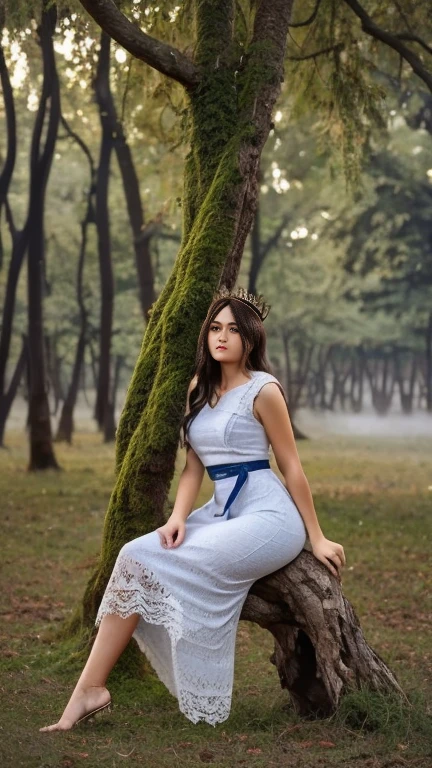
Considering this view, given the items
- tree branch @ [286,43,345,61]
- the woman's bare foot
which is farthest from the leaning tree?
tree branch @ [286,43,345,61]

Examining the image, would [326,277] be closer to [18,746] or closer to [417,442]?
[417,442]

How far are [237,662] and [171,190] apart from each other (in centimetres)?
1123

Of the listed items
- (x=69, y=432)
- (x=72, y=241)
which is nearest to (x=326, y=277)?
(x=72, y=241)

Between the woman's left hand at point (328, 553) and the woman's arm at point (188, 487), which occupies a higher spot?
the woman's arm at point (188, 487)

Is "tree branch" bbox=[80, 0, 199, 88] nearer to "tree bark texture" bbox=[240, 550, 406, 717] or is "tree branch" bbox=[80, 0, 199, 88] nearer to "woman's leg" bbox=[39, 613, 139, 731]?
"tree bark texture" bbox=[240, 550, 406, 717]

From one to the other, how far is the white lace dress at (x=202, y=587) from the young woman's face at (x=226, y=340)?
0.72 meters

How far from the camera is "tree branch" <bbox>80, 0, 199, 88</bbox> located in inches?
264

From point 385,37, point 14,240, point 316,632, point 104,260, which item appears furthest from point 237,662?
point 104,260

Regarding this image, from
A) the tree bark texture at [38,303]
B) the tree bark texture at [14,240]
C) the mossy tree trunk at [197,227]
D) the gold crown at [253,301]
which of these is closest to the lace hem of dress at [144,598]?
the mossy tree trunk at [197,227]

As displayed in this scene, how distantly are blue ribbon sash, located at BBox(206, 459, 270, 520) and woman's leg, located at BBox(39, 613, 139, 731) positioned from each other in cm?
76

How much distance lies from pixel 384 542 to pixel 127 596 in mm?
7650

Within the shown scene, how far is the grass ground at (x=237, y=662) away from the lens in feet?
16.4

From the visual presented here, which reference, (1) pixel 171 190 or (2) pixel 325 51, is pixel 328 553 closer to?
(2) pixel 325 51

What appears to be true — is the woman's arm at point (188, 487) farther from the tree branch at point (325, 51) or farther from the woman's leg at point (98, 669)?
the tree branch at point (325, 51)
